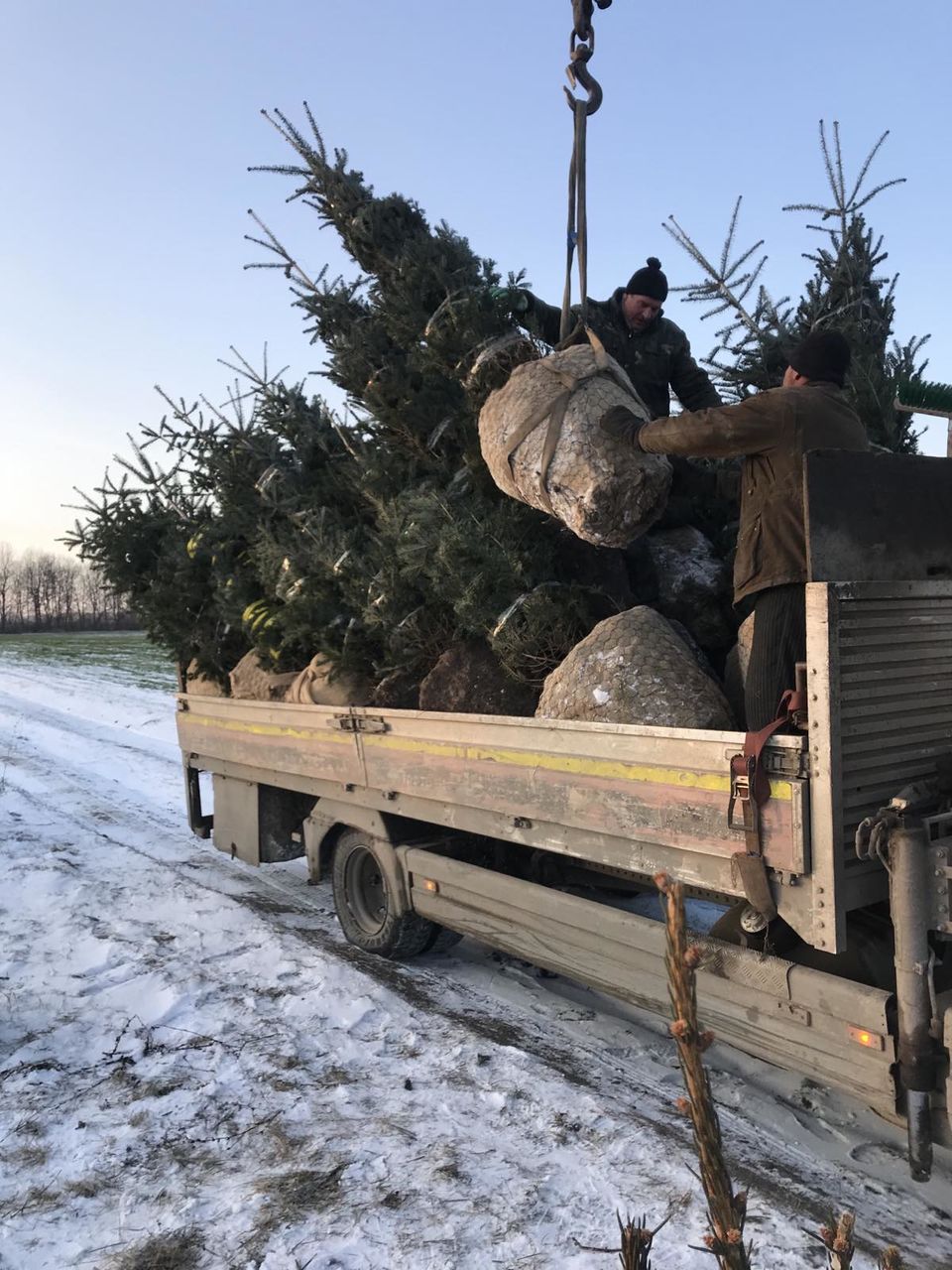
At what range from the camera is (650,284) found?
511 centimetres

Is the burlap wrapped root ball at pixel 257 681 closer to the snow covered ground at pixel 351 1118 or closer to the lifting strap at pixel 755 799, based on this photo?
the snow covered ground at pixel 351 1118

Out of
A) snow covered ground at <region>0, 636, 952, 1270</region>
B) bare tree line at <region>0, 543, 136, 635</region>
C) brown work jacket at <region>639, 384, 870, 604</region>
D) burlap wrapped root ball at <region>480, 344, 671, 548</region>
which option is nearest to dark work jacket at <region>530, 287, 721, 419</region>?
burlap wrapped root ball at <region>480, 344, 671, 548</region>

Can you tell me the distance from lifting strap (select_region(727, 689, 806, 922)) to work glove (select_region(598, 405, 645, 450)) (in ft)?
4.76

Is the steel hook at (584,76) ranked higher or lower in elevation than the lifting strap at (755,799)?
higher

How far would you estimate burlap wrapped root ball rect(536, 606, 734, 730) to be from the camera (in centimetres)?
355

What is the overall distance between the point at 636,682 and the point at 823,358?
57.3 inches

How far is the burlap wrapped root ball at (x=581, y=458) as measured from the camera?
13.0 feet

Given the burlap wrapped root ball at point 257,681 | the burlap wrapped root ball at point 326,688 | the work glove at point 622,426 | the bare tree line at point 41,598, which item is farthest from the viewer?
the bare tree line at point 41,598

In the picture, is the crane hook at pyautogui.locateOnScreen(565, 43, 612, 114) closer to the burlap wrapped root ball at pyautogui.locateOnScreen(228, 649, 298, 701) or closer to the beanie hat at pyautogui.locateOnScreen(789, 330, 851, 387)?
the beanie hat at pyautogui.locateOnScreen(789, 330, 851, 387)

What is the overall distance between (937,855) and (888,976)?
0.52 meters

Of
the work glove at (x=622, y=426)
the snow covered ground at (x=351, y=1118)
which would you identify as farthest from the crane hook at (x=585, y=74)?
the snow covered ground at (x=351, y=1118)

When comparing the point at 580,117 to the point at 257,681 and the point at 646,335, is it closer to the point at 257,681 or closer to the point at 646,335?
the point at 646,335

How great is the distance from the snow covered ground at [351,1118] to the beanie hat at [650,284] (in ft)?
12.7

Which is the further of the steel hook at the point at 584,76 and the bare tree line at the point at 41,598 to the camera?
the bare tree line at the point at 41,598
